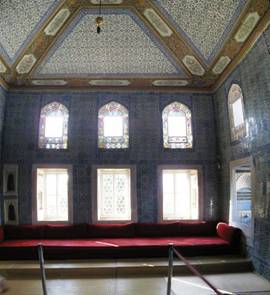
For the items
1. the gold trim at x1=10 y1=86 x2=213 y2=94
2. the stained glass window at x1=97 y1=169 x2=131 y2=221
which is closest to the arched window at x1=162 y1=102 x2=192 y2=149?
the gold trim at x1=10 y1=86 x2=213 y2=94

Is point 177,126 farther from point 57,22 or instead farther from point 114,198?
point 57,22

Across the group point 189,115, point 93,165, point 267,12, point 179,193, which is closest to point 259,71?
point 267,12

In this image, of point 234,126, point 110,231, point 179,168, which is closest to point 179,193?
point 179,168

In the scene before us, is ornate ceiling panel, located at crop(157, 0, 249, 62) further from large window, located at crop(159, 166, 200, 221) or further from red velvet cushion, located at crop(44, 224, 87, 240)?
red velvet cushion, located at crop(44, 224, 87, 240)

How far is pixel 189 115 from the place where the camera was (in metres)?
9.98

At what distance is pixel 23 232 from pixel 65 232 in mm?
1116

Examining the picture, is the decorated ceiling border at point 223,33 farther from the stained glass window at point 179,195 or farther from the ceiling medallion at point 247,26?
the stained glass window at point 179,195

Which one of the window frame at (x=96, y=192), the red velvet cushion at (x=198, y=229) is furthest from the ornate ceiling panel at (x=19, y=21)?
the red velvet cushion at (x=198, y=229)

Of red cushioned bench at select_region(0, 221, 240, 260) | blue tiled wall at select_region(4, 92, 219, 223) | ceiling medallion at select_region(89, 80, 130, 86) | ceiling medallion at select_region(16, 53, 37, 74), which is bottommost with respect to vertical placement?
red cushioned bench at select_region(0, 221, 240, 260)

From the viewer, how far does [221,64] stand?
866cm

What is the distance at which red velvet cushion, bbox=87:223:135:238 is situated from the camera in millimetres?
9203

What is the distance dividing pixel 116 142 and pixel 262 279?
5113 millimetres

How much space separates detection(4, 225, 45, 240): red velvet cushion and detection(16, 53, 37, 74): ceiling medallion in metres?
4.20

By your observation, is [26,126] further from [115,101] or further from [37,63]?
[115,101]
